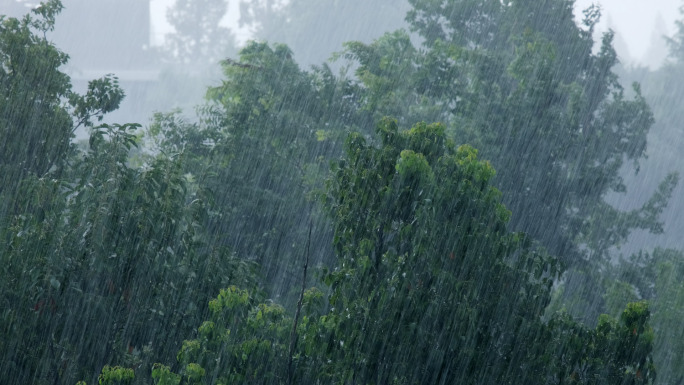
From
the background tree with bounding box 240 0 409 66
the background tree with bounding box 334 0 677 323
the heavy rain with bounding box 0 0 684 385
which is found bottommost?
the heavy rain with bounding box 0 0 684 385

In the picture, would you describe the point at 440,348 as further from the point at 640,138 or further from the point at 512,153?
the point at 640,138

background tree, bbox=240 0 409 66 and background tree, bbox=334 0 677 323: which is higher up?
background tree, bbox=240 0 409 66

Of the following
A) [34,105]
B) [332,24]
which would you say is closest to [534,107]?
[34,105]

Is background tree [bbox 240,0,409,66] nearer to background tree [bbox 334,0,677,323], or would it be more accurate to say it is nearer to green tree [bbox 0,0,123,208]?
background tree [bbox 334,0,677,323]

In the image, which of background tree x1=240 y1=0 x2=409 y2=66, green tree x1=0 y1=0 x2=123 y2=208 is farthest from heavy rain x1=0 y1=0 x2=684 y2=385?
background tree x1=240 y1=0 x2=409 y2=66

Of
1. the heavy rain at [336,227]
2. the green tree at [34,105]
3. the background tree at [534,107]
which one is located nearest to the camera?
the heavy rain at [336,227]

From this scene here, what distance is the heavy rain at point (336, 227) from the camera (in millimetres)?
5344

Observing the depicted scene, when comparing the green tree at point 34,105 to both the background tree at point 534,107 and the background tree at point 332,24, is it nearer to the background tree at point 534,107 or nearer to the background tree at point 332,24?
the background tree at point 534,107

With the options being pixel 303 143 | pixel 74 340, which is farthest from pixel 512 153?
pixel 74 340

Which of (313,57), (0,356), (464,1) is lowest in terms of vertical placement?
(0,356)

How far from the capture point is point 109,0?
203 ft

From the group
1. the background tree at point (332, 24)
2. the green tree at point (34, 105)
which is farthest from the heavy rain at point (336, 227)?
the background tree at point (332, 24)

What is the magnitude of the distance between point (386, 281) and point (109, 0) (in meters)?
61.5

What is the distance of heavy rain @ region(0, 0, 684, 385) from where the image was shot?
534 centimetres
